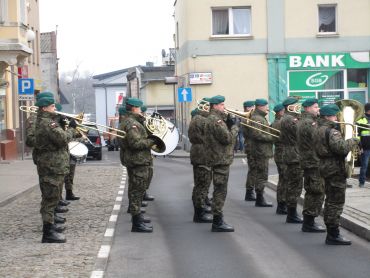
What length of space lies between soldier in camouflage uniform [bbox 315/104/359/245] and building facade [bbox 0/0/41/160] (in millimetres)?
15572

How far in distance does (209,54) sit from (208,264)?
75.1ft

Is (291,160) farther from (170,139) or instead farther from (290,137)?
(170,139)

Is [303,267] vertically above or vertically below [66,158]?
below

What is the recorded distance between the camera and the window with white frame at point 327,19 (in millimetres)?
30922

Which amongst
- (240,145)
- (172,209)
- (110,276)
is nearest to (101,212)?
(172,209)

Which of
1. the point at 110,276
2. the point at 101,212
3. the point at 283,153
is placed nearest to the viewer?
the point at 110,276

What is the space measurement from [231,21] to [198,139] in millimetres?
19546

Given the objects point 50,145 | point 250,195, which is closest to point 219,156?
point 50,145

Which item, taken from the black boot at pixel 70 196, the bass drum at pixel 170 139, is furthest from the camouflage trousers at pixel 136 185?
the black boot at pixel 70 196

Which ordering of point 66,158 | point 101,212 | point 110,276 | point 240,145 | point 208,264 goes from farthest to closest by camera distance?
point 240,145 → point 101,212 → point 66,158 → point 208,264 → point 110,276

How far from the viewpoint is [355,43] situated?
30.7 meters

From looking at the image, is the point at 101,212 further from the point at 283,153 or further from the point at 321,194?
the point at 321,194

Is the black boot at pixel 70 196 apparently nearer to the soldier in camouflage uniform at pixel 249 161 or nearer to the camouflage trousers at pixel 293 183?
the soldier in camouflage uniform at pixel 249 161

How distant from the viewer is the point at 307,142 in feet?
33.6
